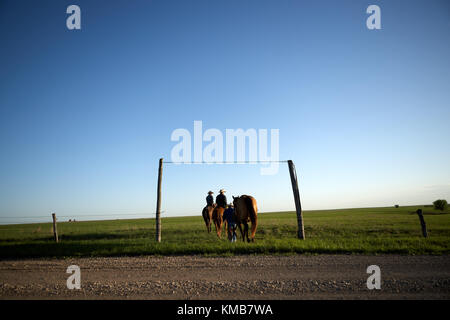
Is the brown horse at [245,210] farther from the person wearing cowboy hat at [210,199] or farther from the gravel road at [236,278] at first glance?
the person wearing cowboy hat at [210,199]

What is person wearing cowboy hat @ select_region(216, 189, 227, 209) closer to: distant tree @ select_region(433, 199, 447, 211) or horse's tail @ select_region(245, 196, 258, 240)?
horse's tail @ select_region(245, 196, 258, 240)

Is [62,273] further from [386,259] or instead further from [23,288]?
[386,259]

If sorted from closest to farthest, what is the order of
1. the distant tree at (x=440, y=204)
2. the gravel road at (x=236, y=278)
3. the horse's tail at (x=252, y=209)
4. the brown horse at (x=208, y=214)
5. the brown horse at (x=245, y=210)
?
the gravel road at (x=236, y=278), the horse's tail at (x=252, y=209), the brown horse at (x=245, y=210), the brown horse at (x=208, y=214), the distant tree at (x=440, y=204)

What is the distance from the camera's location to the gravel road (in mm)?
4680

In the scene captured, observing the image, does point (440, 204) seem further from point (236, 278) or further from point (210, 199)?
point (236, 278)

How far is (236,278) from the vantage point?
18.9 ft

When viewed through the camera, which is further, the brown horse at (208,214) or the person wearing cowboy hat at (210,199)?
the brown horse at (208,214)

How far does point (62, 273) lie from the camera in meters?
6.78

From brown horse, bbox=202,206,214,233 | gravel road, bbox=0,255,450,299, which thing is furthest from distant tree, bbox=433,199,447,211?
gravel road, bbox=0,255,450,299

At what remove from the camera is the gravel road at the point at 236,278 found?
4.68 meters

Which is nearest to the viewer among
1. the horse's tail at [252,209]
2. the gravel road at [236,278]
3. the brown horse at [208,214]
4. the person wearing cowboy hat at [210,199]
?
the gravel road at [236,278]

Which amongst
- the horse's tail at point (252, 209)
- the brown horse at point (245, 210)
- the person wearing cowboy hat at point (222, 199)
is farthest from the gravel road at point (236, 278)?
the person wearing cowboy hat at point (222, 199)
